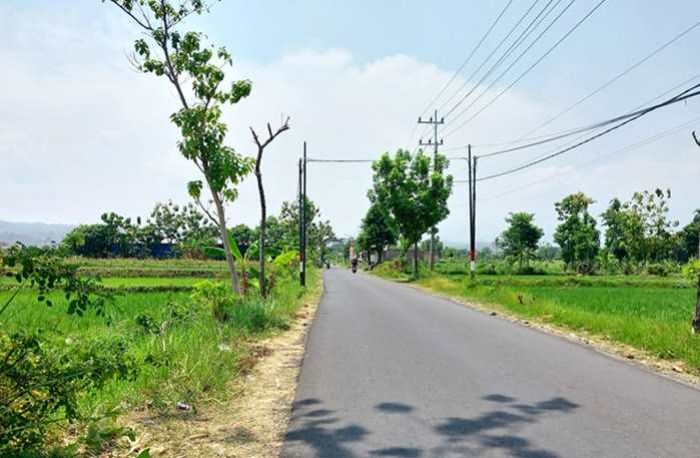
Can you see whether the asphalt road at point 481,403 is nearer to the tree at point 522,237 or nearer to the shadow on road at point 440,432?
the shadow on road at point 440,432

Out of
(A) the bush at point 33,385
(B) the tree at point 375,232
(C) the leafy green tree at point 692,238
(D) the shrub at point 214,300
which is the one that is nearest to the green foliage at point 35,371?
(A) the bush at point 33,385

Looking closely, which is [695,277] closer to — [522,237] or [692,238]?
[522,237]

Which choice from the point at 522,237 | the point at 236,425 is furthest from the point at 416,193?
the point at 236,425

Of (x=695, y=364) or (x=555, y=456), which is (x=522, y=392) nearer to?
(x=555, y=456)

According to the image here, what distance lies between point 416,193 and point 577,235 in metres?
24.6

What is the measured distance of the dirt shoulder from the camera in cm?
493

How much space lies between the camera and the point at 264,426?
570 centimetres

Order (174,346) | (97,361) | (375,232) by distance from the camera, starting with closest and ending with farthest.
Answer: (97,361), (174,346), (375,232)

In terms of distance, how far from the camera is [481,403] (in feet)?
20.8

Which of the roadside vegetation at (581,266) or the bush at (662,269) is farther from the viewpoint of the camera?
the bush at (662,269)

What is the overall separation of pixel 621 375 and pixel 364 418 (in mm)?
4139

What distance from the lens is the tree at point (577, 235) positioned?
55844 millimetres

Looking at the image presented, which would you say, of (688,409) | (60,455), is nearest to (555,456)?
(688,409)

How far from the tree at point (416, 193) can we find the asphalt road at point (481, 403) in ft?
89.1
